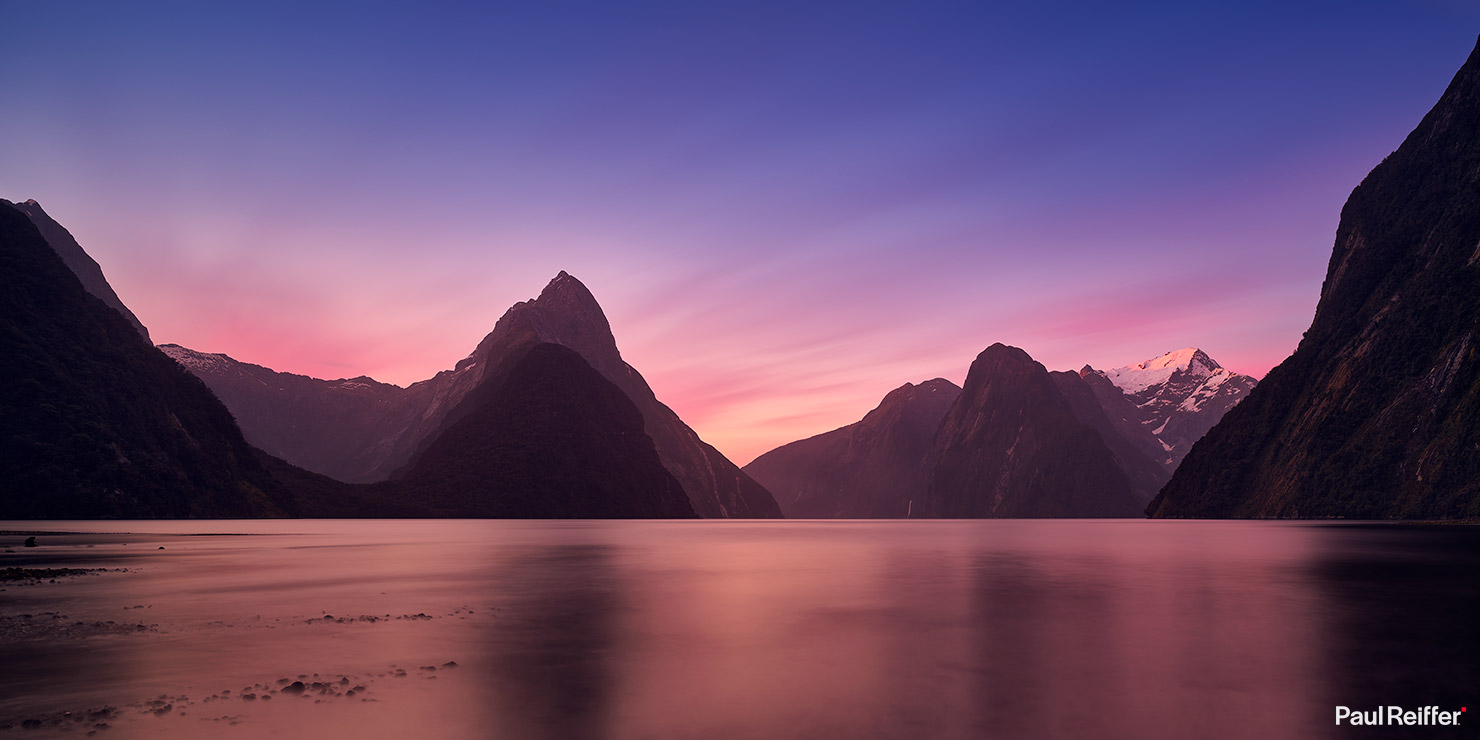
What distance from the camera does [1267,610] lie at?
32281mm

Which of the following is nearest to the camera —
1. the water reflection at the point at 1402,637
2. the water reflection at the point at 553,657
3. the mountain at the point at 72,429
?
the water reflection at the point at 553,657

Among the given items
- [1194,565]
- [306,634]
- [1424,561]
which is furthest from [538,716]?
[1424,561]

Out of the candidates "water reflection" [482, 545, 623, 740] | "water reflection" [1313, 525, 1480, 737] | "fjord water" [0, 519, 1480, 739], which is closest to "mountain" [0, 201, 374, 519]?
"fjord water" [0, 519, 1480, 739]

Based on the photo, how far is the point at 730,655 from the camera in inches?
915

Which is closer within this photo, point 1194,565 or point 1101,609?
point 1101,609

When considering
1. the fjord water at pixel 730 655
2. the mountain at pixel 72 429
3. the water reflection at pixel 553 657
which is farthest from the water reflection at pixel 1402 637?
the mountain at pixel 72 429

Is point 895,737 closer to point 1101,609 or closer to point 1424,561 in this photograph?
point 1101,609

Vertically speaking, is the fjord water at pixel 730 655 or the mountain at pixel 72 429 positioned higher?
the mountain at pixel 72 429

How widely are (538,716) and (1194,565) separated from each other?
2237 inches

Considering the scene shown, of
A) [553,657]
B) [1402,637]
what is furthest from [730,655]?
[1402,637]

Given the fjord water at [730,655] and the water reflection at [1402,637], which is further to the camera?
the water reflection at [1402,637]

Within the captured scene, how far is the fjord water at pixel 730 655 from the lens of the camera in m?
15.4

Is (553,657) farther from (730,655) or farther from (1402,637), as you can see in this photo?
(1402,637)

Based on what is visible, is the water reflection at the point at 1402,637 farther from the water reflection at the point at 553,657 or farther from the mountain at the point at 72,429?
the mountain at the point at 72,429
